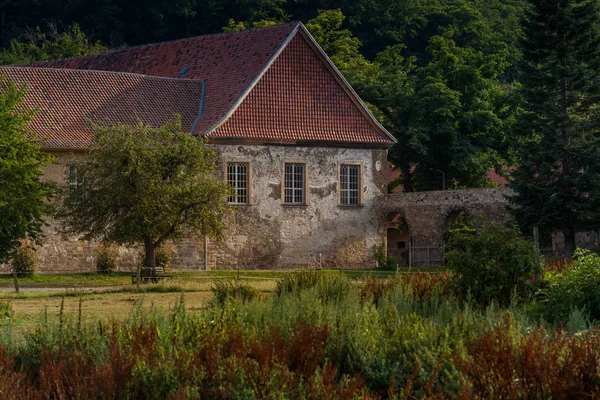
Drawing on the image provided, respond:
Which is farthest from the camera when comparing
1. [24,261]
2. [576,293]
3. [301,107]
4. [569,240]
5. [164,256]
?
[301,107]

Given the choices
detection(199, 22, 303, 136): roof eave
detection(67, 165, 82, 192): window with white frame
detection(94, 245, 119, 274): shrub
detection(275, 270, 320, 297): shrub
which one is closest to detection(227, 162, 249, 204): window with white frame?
detection(199, 22, 303, 136): roof eave

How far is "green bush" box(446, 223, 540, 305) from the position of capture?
22312 mm

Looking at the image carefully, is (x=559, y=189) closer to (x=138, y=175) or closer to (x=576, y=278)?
(x=138, y=175)

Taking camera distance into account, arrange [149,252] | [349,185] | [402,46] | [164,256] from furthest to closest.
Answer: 1. [402,46]
2. [349,185]
3. [164,256]
4. [149,252]

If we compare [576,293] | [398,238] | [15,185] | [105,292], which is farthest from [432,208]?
[576,293]

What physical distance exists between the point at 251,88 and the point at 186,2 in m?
27.4

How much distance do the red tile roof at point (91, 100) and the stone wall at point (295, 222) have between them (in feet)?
9.18

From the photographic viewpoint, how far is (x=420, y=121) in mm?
53375

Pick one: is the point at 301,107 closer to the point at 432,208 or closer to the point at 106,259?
the point at 432,208

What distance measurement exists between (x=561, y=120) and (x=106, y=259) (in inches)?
628

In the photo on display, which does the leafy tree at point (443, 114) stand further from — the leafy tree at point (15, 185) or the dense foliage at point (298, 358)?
the dense foliage at point (298, 358)

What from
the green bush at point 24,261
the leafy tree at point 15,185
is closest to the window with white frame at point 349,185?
the green bush at point 24,261

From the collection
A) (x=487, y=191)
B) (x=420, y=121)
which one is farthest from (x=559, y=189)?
(x=420, y=121)

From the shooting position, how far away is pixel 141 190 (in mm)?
37719
